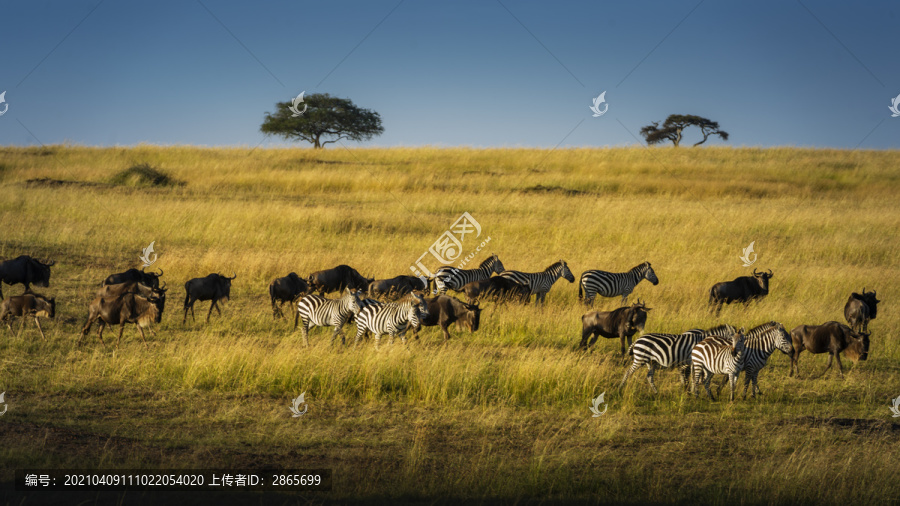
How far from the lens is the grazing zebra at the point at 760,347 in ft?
29.4

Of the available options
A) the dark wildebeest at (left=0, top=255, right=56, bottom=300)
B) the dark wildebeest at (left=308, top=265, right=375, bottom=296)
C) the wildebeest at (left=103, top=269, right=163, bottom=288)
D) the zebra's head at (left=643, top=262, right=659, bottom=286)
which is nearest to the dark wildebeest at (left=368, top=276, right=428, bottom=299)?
the dark wildebeest at (left=308, top=265, right=375, bottom=296)

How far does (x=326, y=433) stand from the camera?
7.53 m

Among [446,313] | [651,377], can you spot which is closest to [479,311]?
[446,313]

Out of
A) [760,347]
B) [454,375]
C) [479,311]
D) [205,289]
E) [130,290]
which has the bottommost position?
[454,375]

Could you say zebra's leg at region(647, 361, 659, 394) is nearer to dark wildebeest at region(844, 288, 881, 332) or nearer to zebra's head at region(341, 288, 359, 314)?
zebra's head at region(341, 288, 359, 314)

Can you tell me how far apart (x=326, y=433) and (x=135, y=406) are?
92.4 inches

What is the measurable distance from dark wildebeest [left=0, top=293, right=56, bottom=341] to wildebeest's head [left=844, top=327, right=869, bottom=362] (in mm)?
11343

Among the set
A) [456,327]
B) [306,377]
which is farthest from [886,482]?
[456,327]

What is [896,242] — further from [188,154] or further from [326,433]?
[188,154]

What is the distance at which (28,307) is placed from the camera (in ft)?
34.5

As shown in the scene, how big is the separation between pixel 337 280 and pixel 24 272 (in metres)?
5.65

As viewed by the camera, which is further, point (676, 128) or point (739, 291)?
point (676, 128)

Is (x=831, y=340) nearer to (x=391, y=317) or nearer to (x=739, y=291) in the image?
(x=739, y=291)

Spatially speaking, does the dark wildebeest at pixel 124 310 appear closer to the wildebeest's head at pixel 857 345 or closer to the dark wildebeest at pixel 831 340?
the dark wildebeest at pixel 831 340
